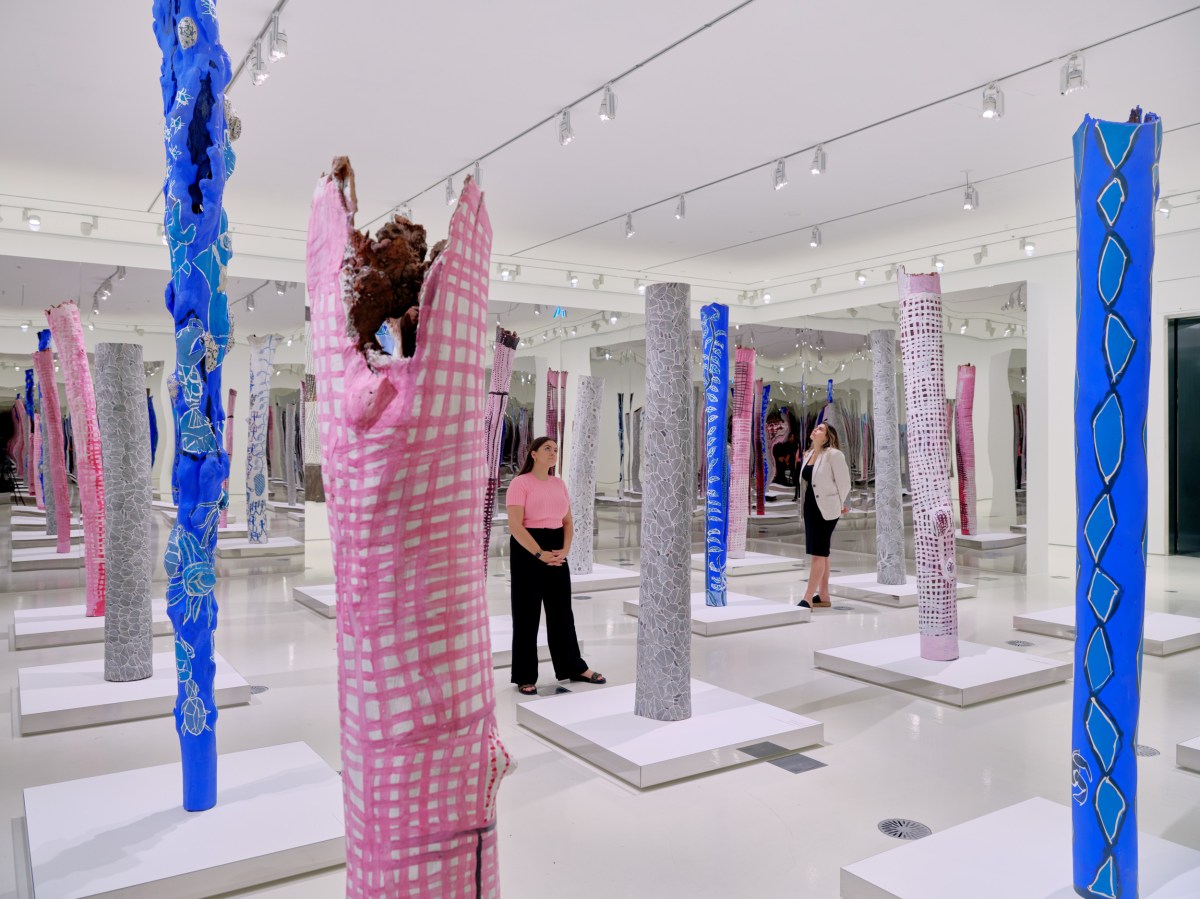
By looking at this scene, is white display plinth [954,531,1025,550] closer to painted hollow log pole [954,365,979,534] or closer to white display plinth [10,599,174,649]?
painted hollow log pole [954,365,979,534]

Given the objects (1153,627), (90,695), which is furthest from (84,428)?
(1153,627)

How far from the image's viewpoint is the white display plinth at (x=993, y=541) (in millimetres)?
9812

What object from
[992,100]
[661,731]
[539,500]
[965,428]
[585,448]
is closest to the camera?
[661,731]

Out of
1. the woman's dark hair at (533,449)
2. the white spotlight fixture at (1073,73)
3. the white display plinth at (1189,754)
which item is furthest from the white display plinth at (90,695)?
the white spotlight fixture at (1073,73)

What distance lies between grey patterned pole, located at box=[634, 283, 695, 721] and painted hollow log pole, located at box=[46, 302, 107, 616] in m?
3.73

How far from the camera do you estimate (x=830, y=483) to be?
696 centimetres

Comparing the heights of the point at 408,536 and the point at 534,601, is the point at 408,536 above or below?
above

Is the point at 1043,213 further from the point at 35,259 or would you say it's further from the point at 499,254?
the point at 35,259

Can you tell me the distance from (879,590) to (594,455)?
267cm

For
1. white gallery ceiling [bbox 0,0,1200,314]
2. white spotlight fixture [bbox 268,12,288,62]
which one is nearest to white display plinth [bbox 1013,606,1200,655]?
white gallery ceiling [bbox 0,0,1200,314]

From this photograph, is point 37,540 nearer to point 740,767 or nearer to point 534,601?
point 534,601

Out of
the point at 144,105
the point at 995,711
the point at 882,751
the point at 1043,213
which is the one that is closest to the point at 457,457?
the point at 882,751

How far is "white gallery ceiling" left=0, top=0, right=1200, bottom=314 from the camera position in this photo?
5.61 metres

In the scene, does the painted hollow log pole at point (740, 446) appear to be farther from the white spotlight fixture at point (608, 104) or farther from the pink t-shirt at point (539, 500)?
the pink t-shirt at point (539, 500)
